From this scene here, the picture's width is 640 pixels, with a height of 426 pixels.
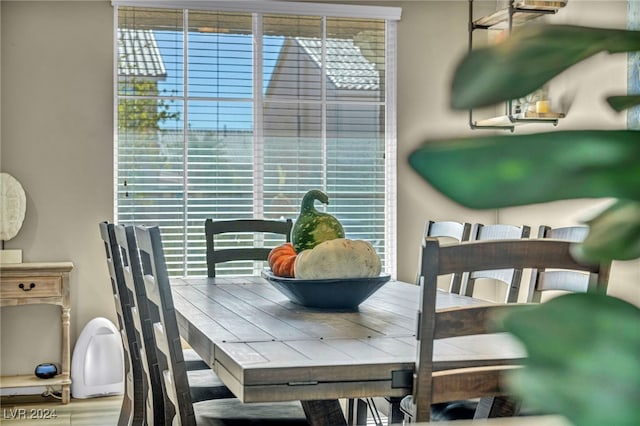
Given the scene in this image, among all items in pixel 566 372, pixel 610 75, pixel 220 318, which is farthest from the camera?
pixel 610 75

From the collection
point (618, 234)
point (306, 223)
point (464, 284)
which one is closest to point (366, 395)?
point (306, 223)

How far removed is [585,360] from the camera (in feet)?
0.35

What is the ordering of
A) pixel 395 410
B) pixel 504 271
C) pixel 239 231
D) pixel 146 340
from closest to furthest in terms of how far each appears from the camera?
pixel 146 340, pixel 395 410, pixel 504 271, pixel 239 231

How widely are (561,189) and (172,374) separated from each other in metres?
1.86

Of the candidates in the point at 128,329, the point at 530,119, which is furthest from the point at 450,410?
the point at 530,119

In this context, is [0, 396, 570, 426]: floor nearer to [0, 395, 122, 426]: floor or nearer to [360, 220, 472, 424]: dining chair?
[0, 395, 122, 426]: floor

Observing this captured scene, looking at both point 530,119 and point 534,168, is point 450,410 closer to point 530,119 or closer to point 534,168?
point 534,168

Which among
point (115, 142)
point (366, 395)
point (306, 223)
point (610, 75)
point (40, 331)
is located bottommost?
point (40, 331)

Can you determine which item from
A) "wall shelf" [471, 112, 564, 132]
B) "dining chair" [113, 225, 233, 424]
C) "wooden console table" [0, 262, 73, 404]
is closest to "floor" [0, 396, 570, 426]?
"wooden console table" [0, 262, 73, 404]

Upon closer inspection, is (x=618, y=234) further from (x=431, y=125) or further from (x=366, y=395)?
(x=431, y=125)

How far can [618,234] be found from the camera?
12 cm

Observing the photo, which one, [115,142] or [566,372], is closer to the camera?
[566,372]

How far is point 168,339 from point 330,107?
3.62m

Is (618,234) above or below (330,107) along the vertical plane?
below
